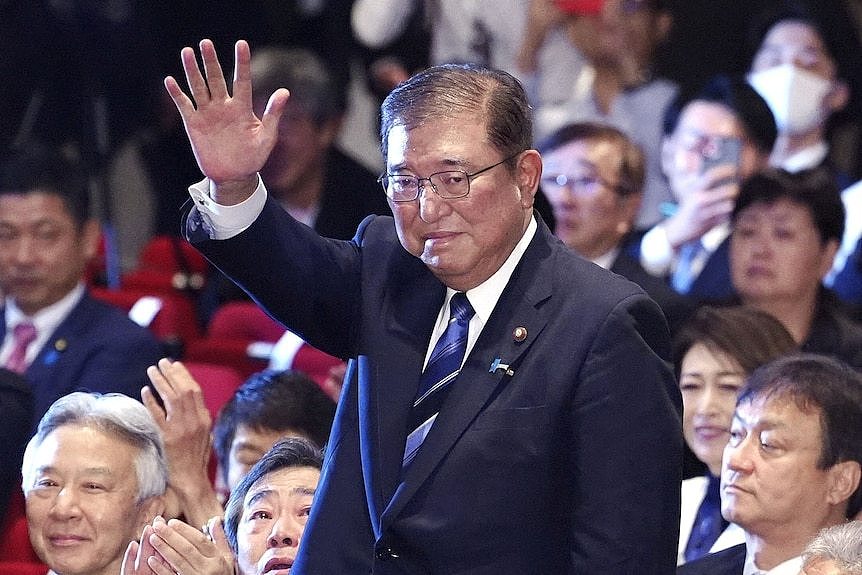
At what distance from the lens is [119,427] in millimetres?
2691

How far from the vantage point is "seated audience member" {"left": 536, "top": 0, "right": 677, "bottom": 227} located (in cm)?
460

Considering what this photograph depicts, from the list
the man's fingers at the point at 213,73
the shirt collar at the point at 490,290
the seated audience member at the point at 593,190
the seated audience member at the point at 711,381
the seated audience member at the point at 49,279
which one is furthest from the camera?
the seated audience member at the point at 593,190

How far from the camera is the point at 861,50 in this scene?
15.8ft

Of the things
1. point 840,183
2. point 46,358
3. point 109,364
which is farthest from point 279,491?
point 840,183

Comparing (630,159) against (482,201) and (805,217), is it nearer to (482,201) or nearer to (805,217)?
(805,217)

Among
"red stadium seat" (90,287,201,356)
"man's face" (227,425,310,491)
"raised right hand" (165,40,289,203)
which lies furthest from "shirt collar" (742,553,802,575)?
"red stadium seat" (90,287,201,356)

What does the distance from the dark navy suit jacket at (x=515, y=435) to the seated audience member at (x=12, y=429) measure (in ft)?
4.16

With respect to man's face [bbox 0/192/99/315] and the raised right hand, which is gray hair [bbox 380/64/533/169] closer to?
the raised right hand

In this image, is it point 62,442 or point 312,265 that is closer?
point 312,265

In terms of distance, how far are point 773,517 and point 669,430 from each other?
2.36 feet

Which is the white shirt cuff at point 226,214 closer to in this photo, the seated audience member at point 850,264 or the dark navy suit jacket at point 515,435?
the dark navy suit jacket at point 515,435

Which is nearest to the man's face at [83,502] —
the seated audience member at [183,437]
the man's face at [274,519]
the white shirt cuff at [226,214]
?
the seated audience member at [183,437]

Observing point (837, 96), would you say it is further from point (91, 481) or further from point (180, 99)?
point (180, 99)

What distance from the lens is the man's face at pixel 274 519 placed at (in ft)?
8.09
